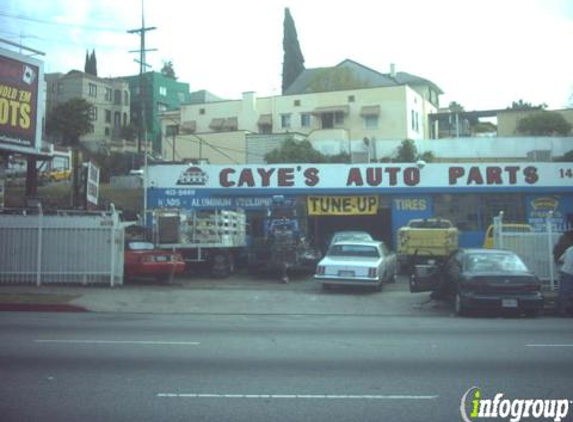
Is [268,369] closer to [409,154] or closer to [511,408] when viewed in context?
[511,408]

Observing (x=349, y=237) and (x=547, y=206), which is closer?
(x=349, y=237)

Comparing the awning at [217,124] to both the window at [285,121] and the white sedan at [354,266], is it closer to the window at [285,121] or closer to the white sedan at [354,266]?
the window at [285,121]

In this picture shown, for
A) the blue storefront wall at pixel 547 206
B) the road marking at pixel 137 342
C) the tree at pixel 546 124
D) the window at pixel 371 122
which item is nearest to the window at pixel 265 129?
the window at pixel 371 122

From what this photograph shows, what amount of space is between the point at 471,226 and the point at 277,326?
16.9 metres

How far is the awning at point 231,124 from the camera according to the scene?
5659 cm

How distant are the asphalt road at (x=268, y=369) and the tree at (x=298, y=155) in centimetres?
3149

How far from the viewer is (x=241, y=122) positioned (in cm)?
5662

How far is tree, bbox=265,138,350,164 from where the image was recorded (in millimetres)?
43312

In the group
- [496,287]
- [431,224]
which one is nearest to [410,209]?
[431,224]

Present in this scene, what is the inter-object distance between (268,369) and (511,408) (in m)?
2.91

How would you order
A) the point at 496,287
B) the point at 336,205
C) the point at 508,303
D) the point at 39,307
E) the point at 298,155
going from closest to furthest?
the point at 508,303 → the point at 496,287 → the point at 39,307 → the point at 336,205 → the point at 298,155

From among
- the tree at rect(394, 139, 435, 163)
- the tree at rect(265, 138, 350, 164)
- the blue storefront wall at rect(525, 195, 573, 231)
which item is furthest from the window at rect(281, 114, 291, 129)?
the blue storefront wall at rect(525, 195, 573, 231)

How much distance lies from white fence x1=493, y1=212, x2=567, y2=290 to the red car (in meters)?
A: 9.20

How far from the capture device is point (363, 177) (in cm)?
2703
